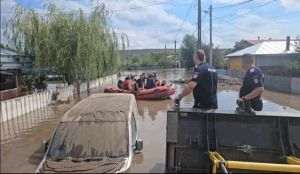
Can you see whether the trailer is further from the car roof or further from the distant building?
the distant building

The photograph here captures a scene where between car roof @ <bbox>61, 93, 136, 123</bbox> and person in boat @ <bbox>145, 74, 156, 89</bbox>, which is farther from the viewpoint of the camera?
person in boat @ <bbox>145, 74, 156, 89</bbox>

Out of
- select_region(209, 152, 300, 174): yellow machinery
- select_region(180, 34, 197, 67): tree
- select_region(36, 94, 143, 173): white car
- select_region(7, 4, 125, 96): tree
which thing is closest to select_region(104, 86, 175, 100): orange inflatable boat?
select_region(7, 4, 125, 96): tree

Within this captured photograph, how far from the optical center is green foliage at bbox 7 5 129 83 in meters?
20.9

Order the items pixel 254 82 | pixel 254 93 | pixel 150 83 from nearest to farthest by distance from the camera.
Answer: pixel 254 93 < pixel 254 82 < pixel 150 83

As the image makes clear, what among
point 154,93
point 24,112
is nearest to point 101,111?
point 24,112

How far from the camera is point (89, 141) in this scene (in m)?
6.77

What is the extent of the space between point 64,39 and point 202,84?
15.0 meters

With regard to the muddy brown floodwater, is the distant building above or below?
above

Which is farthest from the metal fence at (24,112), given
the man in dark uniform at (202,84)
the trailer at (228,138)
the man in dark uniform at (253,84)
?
the trailer at (228,138)

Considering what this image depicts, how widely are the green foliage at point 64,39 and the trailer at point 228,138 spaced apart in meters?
15.2

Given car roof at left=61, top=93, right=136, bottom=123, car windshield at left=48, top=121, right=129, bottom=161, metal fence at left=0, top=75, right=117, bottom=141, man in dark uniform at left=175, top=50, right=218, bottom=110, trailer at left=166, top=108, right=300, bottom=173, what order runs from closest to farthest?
trailer at left=166, top=108, right=300, bottom=173
car windshield at left=48, top=121, right=129, bottom=161
man in dark uniform at left=175, top=50, right=218, bottom=110
car roof at left=61, top=93, right=136, bottom=123
metal fence at left=0, top=75, right=117, bottom=141

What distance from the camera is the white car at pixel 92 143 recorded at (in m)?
6.04

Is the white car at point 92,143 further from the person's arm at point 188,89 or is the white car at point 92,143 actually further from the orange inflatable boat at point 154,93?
the orange inflatable boat at point 154,93

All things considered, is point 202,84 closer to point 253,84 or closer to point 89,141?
point 253,84
